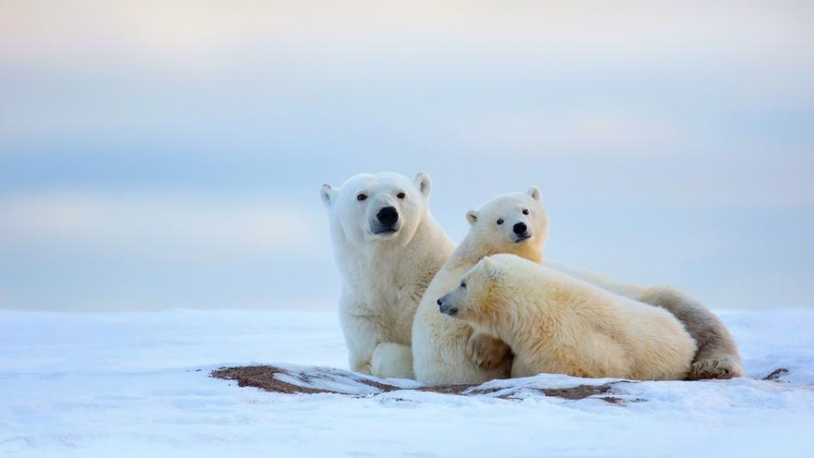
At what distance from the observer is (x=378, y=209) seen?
8.17 meters

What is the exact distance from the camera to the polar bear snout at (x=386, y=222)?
321 inches

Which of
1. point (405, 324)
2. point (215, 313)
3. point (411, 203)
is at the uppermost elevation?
point (215, 313)

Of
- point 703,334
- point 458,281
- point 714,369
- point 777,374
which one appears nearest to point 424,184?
point 458,281

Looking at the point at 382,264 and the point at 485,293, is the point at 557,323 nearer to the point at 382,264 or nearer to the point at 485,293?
the point at 485,293

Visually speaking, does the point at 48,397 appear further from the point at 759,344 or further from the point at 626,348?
the point at 759,344

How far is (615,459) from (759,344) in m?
8.09

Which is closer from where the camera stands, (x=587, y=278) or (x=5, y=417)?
(x=5, y=417)

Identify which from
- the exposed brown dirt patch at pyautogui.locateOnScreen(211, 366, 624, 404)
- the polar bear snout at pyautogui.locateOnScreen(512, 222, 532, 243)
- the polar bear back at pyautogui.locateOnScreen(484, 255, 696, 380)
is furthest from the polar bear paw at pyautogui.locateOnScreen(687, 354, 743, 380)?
the polar bear snout at pyautogui.locateOnScreen(512, 222, 532, 243)

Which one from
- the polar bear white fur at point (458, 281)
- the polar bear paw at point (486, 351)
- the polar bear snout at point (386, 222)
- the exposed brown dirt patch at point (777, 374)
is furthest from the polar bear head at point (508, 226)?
the exposed brown dirt patch at point (777, 374)

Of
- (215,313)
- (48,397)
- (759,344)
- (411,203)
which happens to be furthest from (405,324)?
(215,313)

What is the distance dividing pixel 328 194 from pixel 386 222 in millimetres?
980

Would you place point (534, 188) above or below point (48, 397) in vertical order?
above

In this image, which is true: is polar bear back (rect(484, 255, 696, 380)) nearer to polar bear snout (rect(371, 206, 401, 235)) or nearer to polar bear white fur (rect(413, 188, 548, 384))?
polar bear white fur (rect(413, 188, 548, 384))

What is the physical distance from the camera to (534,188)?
8492 millimetres
